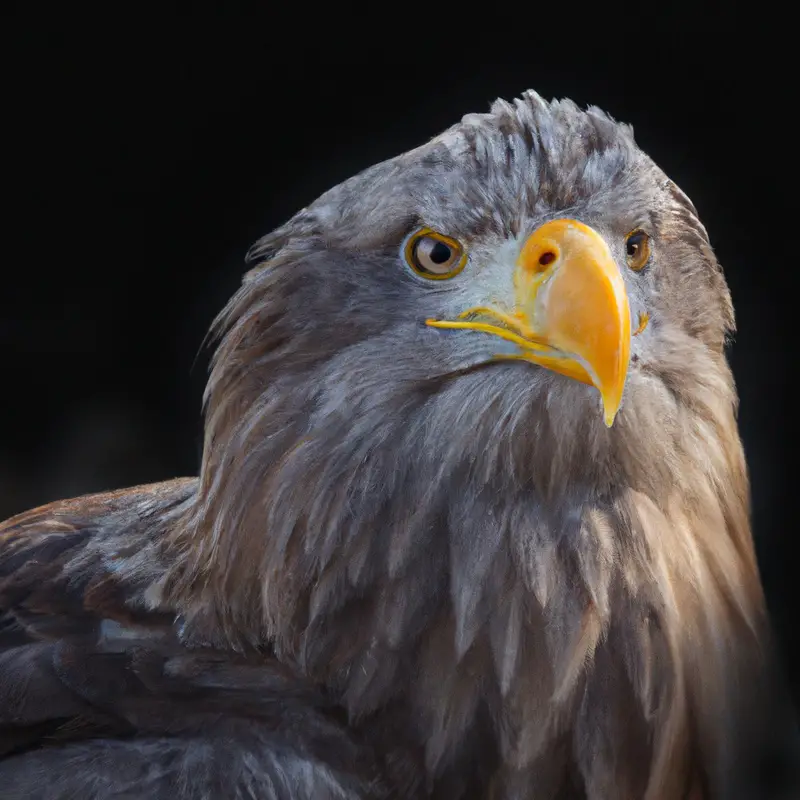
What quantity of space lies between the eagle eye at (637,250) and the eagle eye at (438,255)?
28 cm

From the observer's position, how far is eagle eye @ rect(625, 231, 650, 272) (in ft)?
6.19

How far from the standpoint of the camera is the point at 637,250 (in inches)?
74.7

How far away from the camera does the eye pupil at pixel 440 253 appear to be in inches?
72.3

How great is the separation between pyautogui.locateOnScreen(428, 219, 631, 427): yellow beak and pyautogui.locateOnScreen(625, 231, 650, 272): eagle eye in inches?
5.6

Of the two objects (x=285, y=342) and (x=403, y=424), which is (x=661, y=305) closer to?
(x=403, y=424)

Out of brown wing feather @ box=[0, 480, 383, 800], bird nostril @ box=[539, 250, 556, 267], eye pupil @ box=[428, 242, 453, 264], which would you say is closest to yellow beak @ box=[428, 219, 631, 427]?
bird nostril @ box=[539, 250, 556, 267]

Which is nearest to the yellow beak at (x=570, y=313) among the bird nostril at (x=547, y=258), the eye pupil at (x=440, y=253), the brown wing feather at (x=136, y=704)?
the bird nostril at (x=547, y=258)

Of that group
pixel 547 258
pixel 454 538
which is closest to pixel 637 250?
pixel 547 258

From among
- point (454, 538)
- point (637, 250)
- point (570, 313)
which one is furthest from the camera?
point (637, 250)

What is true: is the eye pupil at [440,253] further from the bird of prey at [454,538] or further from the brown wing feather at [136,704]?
the brown wing feather at [136,704]

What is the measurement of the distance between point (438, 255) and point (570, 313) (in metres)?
0.30

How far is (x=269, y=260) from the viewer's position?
1.98 metres

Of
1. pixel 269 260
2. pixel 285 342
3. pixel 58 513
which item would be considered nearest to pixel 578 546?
pixel 285 342

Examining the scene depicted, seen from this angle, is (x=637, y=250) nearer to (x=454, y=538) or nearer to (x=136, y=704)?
(x=454, y=538)
